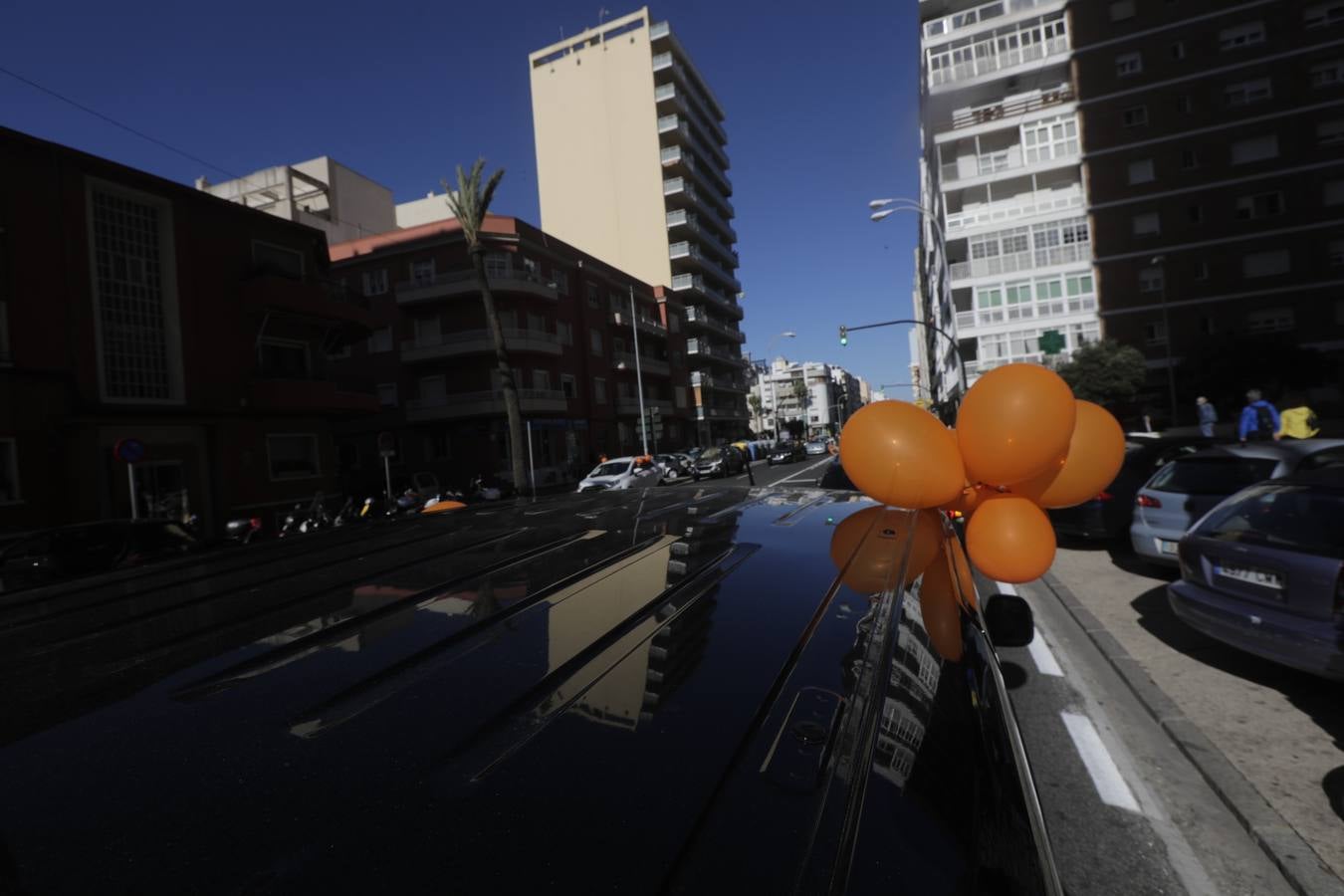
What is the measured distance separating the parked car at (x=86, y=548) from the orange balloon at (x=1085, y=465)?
→ 358 inches

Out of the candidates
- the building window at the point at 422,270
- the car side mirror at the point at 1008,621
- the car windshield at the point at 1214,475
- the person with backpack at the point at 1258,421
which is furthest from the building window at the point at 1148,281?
the car side mirror at the point at 1008,621

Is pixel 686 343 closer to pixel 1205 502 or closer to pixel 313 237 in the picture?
pixel 313 237

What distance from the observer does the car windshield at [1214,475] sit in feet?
20.9

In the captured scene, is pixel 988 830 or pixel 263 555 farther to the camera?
pixel 263 555

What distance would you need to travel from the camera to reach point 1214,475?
6.51 m

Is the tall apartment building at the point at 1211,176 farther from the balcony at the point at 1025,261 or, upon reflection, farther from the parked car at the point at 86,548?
the parked car at the point at 86,548

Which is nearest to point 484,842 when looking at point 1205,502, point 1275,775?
point 1275,775

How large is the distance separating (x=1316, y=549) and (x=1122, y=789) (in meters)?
1.94

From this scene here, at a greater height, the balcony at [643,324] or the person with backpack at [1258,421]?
the balcony at [643,324]

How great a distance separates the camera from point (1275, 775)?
297 cm

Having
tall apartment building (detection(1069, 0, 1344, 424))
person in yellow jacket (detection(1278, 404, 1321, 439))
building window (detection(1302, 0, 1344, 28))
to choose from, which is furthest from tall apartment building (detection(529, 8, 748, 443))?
person in yellow jacket (detection(1278, 404, 1321, 439))

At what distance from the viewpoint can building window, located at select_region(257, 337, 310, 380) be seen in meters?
19.5

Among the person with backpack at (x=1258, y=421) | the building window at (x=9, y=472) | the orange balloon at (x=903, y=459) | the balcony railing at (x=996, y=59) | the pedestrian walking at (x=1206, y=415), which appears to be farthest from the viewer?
the balcony railing at (x=996, y=59)

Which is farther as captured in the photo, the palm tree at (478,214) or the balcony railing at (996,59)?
the balcony railing at (996,59)
